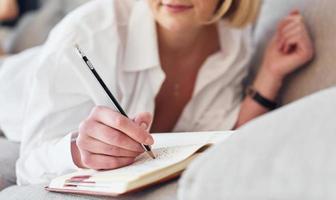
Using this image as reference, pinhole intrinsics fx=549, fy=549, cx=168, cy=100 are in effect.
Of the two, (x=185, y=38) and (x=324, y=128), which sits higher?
(x=324, y=128)

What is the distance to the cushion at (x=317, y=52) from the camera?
40.9 inches

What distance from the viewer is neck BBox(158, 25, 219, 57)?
1196 mm

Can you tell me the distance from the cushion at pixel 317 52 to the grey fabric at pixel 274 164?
20.6 inches

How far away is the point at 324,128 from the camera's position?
1.69 feet

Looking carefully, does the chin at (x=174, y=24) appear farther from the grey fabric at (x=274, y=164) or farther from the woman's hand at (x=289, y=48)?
the grey fabric at (x=274, y=164)

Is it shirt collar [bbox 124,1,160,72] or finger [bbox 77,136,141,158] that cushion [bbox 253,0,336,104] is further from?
finger [bbox 77,136,141,158]

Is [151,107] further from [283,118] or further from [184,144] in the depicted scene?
[283,118]

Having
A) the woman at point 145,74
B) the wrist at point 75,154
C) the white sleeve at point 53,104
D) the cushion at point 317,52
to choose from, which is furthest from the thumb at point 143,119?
the cushion at point 317,52

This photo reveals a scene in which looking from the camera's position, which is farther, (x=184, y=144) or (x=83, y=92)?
(x=83, y=92)

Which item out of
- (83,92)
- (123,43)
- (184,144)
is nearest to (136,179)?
(184,144)

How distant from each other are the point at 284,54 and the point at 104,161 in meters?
0.58

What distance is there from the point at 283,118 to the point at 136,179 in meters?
0.17

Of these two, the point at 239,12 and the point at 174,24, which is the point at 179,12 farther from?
the point at 239,12

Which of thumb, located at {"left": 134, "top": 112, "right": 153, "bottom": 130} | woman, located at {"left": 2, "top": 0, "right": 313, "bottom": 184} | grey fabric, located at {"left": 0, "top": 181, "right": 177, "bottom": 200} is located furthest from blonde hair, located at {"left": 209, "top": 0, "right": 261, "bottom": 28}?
grey fabric, located at {"left": 0, "top": 181, "right": 177, "bottom": 200}
